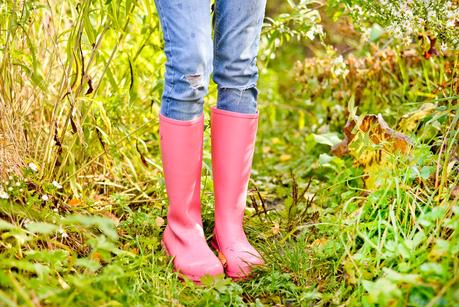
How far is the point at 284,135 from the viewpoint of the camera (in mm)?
2969

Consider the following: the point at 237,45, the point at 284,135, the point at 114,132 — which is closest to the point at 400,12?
the point at 237,45

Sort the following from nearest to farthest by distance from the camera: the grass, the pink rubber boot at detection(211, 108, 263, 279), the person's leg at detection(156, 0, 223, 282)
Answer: the grass, the person's leg at detection(156, 0, 223, 282), the pink rubber boot at detection(211, 108, 263, 279)

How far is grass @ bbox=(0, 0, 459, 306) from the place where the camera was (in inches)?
54.6

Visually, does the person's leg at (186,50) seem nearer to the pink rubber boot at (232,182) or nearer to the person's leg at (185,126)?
the person's leg at (185,126)

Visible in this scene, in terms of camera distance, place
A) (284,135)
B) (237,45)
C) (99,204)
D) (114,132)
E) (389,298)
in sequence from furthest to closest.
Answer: (284,135) < (114,132) < (99,204) < (237,45) < (389,298)

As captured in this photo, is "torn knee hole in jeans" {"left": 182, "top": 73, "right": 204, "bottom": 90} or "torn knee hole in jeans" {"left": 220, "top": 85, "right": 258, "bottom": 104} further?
"torn knee hole in jeans" {"left": 220, "top": 85, "right": 258, "bottom": 104}

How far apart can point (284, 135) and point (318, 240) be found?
124 cm

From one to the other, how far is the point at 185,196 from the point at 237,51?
1.34 feet

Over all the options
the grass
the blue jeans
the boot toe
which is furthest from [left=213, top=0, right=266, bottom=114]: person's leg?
the boot toe

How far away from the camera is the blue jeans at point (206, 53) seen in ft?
4.87

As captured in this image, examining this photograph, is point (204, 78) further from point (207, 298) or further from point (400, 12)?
point (400, 12)

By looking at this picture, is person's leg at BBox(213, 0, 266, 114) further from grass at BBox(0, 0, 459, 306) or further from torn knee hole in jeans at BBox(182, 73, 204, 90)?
grass at BBox(0, 0, 459, 306)

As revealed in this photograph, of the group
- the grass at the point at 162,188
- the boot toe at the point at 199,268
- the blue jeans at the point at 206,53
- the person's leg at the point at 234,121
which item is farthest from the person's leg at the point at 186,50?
the boot toe at the point at 199,268

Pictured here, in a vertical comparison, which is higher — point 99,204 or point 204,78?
point 204,78
